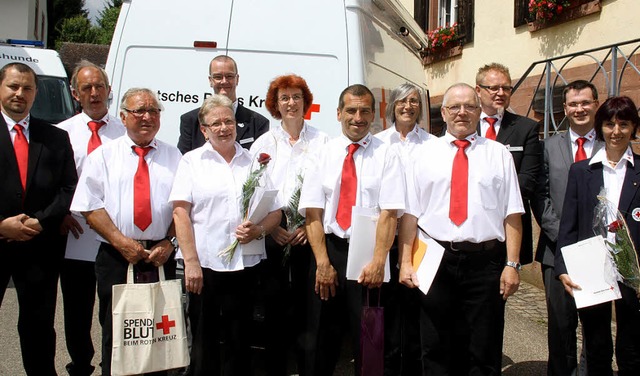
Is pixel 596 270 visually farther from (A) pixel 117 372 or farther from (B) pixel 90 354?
(B) pixel 90 354

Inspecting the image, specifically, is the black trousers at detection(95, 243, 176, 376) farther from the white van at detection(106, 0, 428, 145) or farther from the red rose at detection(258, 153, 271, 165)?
the white van at detection(106, 0, 428, 145)

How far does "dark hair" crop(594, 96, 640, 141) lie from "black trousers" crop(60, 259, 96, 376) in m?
3.42

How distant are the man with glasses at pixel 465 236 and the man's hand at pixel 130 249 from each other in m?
1.58

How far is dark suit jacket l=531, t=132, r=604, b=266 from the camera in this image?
4.25m

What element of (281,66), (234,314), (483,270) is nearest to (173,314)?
(234,314)

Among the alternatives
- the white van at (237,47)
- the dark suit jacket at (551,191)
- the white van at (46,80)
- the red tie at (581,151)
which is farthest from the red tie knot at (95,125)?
the white van at (46,80)

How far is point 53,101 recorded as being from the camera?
10312 millimetres

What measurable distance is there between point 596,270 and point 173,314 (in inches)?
98.6

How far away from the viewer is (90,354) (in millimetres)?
4426

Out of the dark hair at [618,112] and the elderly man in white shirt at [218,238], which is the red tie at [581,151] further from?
the elderly man in white shirt at [218,238]

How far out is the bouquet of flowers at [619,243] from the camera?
142 inches

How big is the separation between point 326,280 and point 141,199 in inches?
47.9

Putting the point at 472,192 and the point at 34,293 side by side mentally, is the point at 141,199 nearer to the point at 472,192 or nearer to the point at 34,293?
the point at 34,293

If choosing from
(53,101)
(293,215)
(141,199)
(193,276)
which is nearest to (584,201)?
(293,215)
